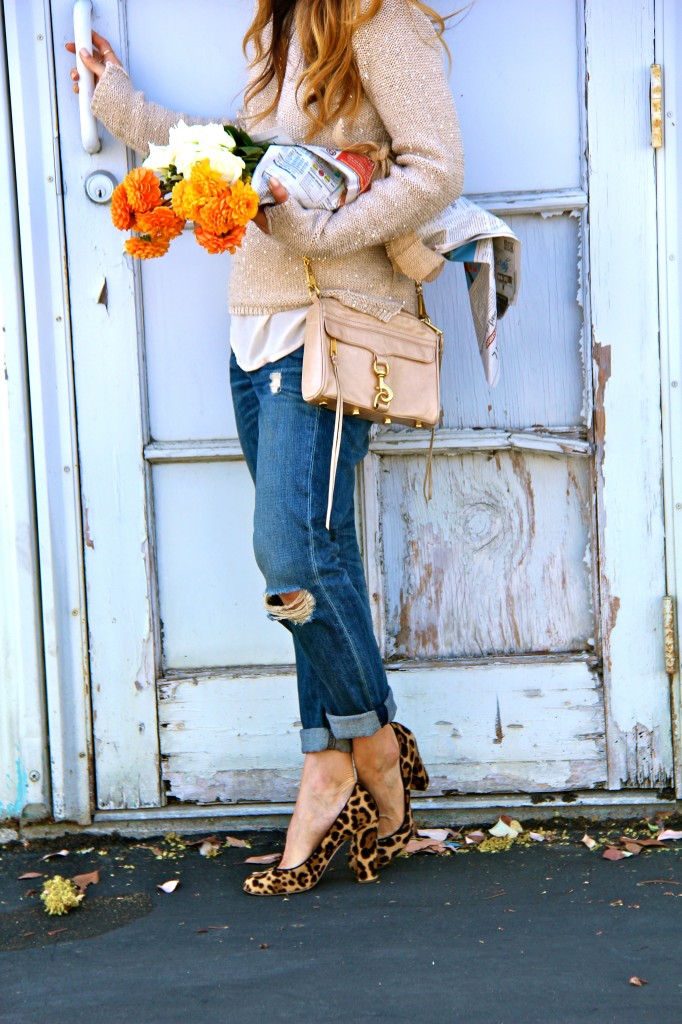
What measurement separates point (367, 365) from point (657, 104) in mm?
963

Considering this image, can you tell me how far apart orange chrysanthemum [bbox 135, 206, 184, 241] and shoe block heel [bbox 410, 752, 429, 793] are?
1207mm

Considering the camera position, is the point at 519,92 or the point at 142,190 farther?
the point at 519,92

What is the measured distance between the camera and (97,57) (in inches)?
92.7

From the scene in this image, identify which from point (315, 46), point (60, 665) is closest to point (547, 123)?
point (315, 46)

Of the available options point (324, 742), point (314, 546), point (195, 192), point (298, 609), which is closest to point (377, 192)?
point (195, 192)

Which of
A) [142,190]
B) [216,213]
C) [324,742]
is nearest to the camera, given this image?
[216,213]

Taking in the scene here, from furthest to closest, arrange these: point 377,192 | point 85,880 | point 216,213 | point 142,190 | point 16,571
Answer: point 16,571 < point 85,880 < point 377,192 < point 142,190 < point 216,213

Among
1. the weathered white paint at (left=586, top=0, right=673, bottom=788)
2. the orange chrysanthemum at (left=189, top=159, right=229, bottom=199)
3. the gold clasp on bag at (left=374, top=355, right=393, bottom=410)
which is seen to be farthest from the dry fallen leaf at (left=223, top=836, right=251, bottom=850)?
the orange chrysanthemum at (left=189, top=159, right=229, bottom=199)

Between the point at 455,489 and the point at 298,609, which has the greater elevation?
the point at 455,489

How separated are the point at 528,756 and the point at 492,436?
758mm

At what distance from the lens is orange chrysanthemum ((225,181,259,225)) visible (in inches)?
66.8

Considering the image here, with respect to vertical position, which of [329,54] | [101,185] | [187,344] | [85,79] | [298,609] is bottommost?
[298,609]

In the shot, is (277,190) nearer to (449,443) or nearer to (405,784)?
(449,443)

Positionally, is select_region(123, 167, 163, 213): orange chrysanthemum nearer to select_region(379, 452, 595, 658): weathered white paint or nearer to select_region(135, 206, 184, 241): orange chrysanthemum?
select_region(135, 206, 184, 241): orange chrysanthemum
